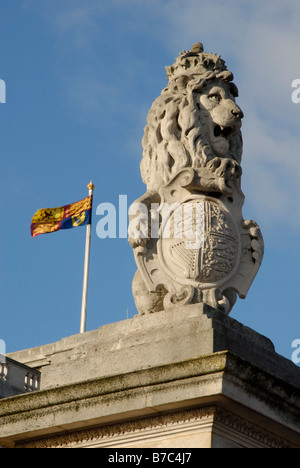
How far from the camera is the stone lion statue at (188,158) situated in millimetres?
13883

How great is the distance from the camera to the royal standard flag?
34438 millimetres

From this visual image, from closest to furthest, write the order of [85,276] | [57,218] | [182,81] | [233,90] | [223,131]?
1. [223,131]
2. [182,81]
3. [233,90]
4. [85,276]
5. [57,218]

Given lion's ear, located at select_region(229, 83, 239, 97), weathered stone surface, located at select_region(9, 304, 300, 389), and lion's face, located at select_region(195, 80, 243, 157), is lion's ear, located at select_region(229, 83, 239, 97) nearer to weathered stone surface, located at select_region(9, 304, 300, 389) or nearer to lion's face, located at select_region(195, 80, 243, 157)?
lion's face, located at select_region(195, 80, 243, 157)

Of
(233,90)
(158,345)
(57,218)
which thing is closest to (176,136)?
(233,90)

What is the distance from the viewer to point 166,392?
12148mm

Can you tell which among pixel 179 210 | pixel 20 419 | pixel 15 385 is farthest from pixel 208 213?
pixel 15 385

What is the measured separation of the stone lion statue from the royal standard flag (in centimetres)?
1946

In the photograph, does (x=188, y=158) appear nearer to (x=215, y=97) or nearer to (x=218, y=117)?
(x=218, y=117)

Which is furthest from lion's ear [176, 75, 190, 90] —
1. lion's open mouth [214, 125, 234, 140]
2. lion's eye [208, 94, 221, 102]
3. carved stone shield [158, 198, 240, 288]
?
carved stone shield [158, 198, 240, 288]

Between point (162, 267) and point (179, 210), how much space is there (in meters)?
0.72

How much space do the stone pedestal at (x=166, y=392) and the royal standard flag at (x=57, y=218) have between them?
20799mm

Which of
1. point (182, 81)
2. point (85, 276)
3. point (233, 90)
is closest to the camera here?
point (182, 81)

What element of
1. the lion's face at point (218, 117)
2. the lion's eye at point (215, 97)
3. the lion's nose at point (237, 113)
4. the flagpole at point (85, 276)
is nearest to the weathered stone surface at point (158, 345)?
the lion's face at point (218, 117)

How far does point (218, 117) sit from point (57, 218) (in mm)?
20423
